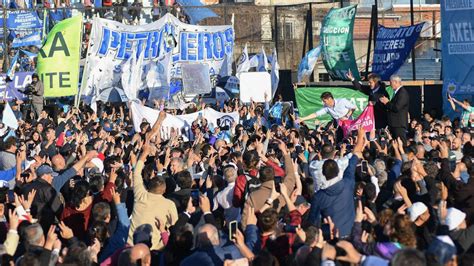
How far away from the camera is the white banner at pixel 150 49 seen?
2912 cm

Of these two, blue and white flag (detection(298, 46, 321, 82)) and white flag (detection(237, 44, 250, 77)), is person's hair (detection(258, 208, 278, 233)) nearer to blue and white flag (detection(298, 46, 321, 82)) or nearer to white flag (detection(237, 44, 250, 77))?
blue and white flag (detection(298, 46, 321, 82))

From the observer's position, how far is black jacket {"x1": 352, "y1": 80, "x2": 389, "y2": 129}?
15.1 metres

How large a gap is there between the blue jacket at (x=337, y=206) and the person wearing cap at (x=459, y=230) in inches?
52.4

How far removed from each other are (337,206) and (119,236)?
1.93m

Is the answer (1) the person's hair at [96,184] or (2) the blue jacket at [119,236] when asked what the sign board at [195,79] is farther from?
(2) the blue jacket at [119,236]

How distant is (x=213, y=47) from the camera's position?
30.7 metres

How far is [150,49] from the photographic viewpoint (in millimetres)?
29453

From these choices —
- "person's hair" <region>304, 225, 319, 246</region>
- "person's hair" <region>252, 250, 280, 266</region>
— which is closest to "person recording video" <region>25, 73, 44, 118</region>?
"person's hair" <region>304, 225, 319, 246</region>

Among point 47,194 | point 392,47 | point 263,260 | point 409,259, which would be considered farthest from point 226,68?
point 409,259

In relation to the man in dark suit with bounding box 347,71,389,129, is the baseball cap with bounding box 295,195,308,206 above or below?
below

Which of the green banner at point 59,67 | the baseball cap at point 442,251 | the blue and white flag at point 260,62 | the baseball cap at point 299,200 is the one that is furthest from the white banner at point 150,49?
the baseball cap at point 442,251

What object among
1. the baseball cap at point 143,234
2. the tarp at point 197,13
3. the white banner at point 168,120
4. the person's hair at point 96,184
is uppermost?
the tarp at point 197,13

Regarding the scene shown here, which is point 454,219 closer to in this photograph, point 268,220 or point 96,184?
point 268,220

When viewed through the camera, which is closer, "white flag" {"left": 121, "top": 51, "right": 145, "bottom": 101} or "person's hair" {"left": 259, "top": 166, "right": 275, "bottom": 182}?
"person's hair" {"left": 259, "top": 166, "right": 275, "bottom": 182}
